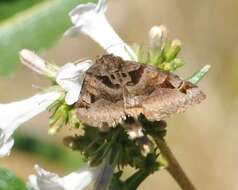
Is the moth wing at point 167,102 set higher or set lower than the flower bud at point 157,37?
lower

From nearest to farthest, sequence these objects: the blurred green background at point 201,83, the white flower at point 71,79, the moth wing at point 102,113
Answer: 1. the moth wing at point 102,113
2. the white flower at point 71,79
3. the blurred green background at point 201,83

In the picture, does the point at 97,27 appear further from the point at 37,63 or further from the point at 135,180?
the point at 135,180

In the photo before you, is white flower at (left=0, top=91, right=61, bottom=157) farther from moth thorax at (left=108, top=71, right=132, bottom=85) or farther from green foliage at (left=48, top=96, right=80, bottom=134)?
moth thorax at (left=108, top=71, right=132, bottom=85)

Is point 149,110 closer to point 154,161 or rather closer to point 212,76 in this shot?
point 154,161

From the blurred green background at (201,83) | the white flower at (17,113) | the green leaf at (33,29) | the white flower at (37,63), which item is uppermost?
the green leaf at (33,29)

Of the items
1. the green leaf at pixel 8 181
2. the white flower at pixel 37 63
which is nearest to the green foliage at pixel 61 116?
the white flower at pixel 37 63

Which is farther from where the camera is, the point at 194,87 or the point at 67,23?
the point at 67,23

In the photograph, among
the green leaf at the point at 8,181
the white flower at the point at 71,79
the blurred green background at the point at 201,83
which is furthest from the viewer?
the blurred green background at the point at 201,83

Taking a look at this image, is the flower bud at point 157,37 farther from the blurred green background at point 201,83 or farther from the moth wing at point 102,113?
the blurred green background at point 201,83

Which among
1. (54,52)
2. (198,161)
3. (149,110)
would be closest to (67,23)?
(149,110)
